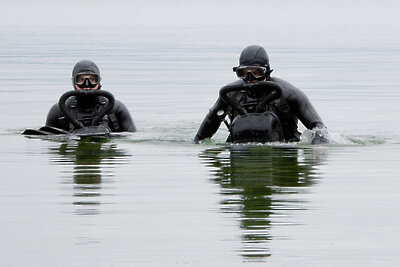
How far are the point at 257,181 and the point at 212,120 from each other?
12.7 ft

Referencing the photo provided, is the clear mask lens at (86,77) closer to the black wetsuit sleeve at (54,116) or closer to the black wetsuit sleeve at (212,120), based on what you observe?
the black wetsuit sleeve at (54,116)

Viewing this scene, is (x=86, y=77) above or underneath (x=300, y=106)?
above

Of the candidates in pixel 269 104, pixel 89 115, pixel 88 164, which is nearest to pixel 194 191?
pixel 88 164

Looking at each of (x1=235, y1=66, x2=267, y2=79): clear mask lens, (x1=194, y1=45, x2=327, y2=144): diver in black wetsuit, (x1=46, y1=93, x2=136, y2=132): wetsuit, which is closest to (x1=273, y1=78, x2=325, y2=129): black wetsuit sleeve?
(x1=194, y1=45, x2=327, y2=144): diver in black wetsuit

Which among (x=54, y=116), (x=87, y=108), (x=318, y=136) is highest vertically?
(x=87, y=108)

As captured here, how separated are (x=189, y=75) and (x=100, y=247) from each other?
2604cm

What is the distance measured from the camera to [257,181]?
1514cm

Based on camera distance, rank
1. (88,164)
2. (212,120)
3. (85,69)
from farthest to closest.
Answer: (85,69) → (212,120) → (88,164)

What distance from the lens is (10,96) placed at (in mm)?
30062

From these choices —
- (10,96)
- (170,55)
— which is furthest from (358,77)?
(170,55)

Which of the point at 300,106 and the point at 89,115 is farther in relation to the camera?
the point at 89,115

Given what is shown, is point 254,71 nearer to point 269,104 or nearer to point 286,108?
point 269,104

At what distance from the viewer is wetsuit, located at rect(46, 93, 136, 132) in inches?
784

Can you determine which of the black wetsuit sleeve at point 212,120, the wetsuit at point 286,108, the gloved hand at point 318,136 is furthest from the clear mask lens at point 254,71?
the gloved hand at point 318,136
